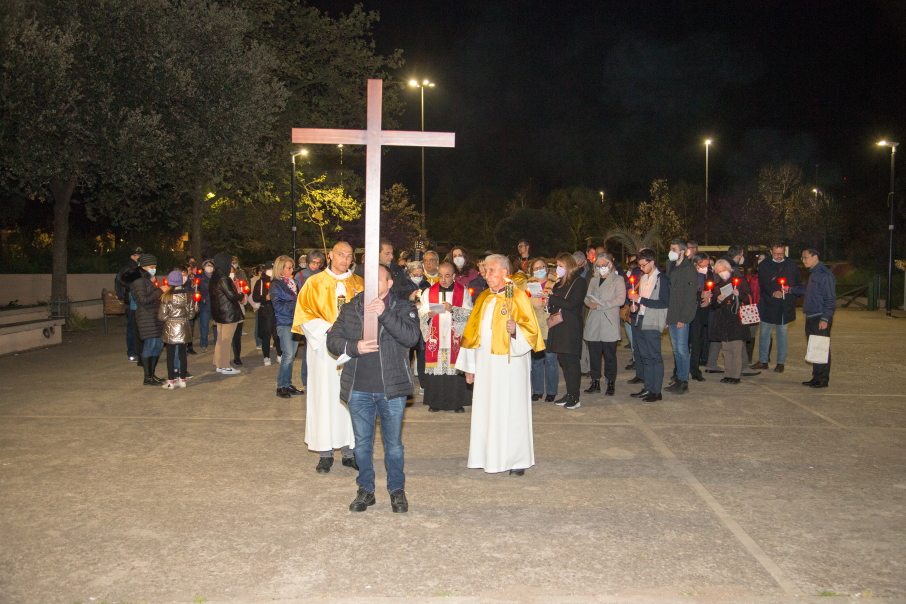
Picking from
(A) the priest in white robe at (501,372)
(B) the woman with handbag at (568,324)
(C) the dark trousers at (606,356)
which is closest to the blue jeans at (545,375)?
(B) the woman with handbag at (568,324)

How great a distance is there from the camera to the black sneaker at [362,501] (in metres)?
5.39

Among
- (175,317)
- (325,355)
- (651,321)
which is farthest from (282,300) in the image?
(651,321)

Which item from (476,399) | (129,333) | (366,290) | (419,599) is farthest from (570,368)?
(129,333)

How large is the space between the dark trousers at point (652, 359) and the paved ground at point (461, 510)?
482 millimetres

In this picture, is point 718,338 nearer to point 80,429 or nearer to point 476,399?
point 476,399

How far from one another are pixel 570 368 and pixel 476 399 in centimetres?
284

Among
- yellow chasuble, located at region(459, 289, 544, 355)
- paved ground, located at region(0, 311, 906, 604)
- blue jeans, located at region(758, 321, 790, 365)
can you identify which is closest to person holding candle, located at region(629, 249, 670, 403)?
paved ground, located at region(0, 311, 906, 604)

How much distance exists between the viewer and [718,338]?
35.6 ft

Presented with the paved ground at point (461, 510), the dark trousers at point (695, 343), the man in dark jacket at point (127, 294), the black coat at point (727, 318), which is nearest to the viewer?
the paved ground at point (461, 510)

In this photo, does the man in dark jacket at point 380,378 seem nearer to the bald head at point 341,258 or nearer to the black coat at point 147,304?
the bald head at point 341,258

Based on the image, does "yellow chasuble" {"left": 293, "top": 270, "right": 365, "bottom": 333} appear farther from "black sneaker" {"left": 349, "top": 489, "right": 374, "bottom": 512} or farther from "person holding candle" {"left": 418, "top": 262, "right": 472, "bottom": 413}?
"person holding candle" {"left": 418, "top": 262, "right": 472, "bottom": 413}

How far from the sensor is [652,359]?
9672 millimetres

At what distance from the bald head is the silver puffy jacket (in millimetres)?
4772

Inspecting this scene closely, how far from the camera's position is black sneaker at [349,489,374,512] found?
539 centimetres
